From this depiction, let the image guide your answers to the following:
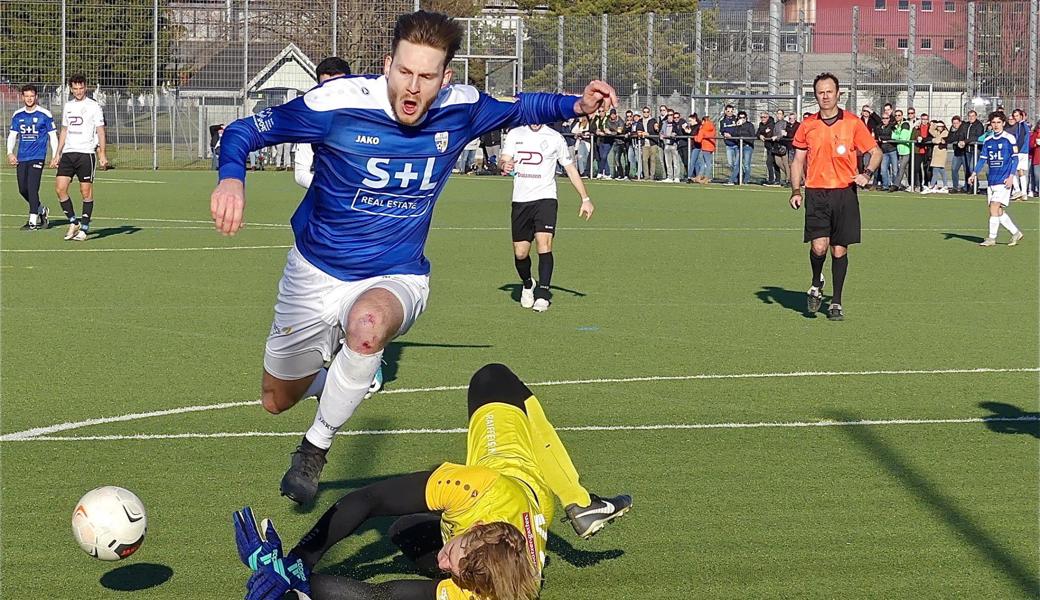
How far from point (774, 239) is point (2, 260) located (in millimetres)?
11470

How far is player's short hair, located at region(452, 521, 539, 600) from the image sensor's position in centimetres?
440

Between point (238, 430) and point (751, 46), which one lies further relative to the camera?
point (751, 46)

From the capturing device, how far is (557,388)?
9922 millimetres

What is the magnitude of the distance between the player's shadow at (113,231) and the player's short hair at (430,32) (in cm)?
1631

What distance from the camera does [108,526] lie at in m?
5.46

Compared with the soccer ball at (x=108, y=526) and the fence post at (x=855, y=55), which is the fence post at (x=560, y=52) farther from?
the soccer ball at (x=108, y=526)

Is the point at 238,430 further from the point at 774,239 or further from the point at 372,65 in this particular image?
the point at 372,65

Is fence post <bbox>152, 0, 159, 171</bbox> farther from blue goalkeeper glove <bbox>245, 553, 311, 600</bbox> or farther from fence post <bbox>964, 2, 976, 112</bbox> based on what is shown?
blue goalkeeper glove <bbox>245, 553, 311, 600</bbox>

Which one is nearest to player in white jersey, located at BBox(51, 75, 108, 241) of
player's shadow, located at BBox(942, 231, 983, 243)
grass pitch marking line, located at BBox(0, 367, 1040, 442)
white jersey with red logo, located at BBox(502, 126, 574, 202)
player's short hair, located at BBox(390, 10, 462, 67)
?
white jersey with red logo, located at BBox(502, 126, 574, 202)

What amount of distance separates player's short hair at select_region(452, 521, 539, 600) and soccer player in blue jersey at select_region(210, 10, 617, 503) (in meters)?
1.70

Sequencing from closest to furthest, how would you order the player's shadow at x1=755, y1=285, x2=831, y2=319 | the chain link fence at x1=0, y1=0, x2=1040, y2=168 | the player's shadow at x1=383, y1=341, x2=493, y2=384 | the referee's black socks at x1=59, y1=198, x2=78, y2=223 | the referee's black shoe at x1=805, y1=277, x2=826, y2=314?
the player's shadow at x1=383, y1=341, x2=493, y2=384, the referee's black shoe at x1=805, y1=277, x2=826, y2=314, the player's shadow at x1=755, y1=285, x2=831, y2=319, the referee's black socks at x1=59, y1=198, x2=78, y2=223, the chain link fence at x1=0, y1=0, x2=1040, y2=168

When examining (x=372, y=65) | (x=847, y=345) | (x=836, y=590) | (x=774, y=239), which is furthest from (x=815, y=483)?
(x=372, y=65)

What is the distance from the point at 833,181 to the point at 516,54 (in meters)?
31.6

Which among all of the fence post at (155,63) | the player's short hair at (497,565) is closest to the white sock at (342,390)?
the player's short hair at (497,565)
